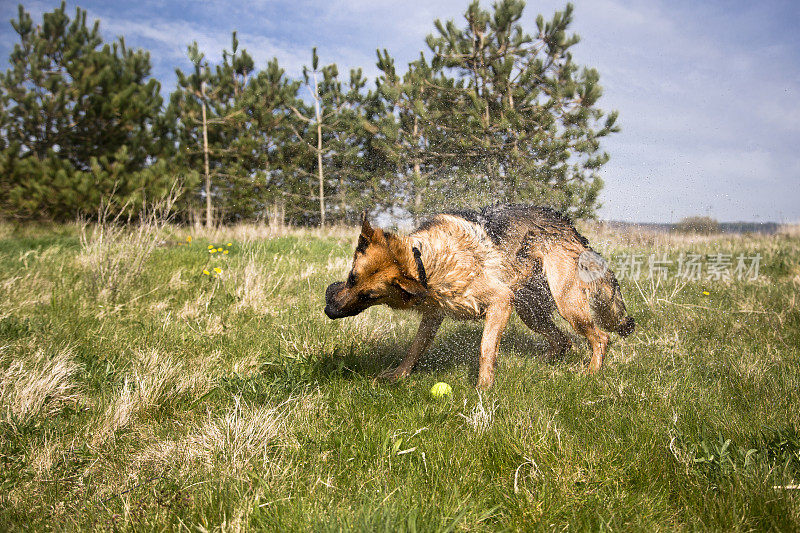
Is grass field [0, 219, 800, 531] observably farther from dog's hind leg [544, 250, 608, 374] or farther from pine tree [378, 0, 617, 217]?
pine tree [378, 0, 617, 217]

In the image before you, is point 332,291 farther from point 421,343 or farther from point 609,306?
point 609,306

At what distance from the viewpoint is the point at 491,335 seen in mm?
3242

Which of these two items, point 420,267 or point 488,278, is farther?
point 488,278

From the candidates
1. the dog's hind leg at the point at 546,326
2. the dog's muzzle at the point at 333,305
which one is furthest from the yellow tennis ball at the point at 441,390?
the dog's hind leg at the point at 546,326

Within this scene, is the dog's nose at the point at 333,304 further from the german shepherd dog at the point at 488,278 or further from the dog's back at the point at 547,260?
the dog's back at the point at 547,260

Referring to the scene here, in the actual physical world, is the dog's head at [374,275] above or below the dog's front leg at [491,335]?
above

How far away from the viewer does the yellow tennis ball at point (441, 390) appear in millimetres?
3016

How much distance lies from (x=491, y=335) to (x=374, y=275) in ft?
3.58

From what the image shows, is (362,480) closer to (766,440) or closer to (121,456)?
(121,456)

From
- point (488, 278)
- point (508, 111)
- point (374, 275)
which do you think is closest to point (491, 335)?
point (488, 278)

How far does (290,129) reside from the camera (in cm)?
2208

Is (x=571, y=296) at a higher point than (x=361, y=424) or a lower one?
higher

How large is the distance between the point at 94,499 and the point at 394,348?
2681mm

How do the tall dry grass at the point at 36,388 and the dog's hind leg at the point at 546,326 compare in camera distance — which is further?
the dog's hind leg at the point at 546,326
